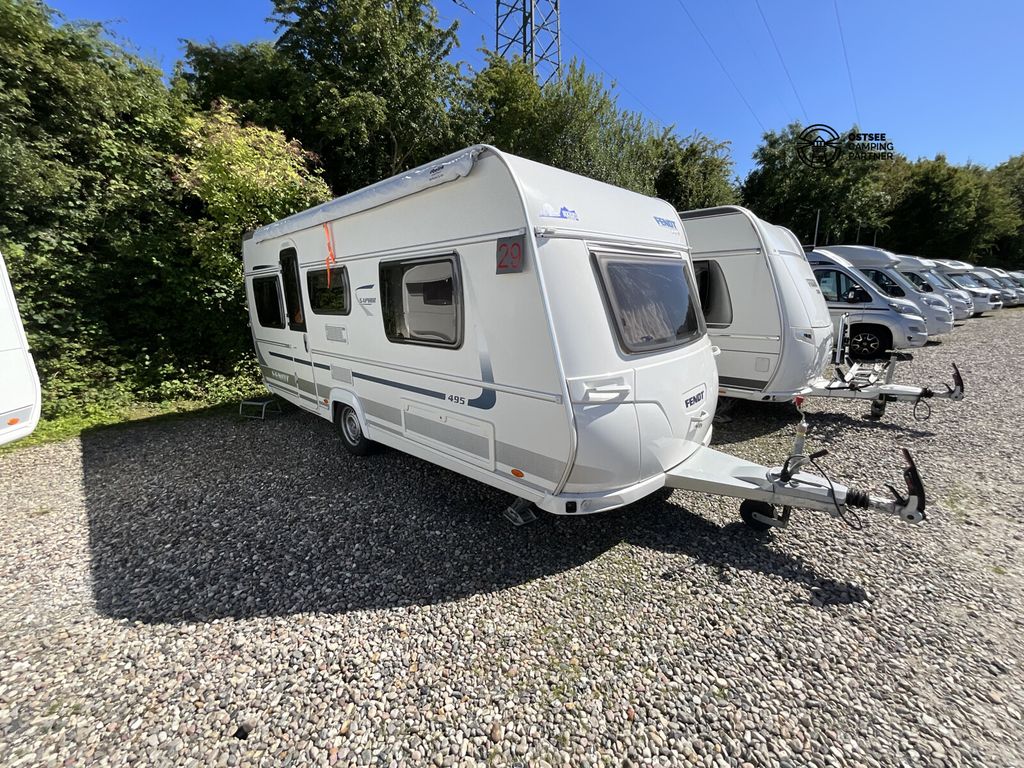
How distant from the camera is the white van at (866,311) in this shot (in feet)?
28.7

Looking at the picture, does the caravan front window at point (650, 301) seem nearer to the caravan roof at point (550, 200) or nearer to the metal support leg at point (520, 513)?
the caravan roof at point (550, 200)

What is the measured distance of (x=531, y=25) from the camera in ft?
56.3

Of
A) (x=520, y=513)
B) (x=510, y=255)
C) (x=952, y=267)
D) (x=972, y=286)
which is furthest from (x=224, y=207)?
(x=972, y=286)

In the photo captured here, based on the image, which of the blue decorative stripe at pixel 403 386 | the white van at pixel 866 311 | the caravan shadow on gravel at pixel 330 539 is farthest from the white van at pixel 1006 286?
the blue decorative stripe at pixel 403 386

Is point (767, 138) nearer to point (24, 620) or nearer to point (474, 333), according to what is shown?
point (474, 333)

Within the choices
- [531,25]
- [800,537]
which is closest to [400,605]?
[800,537]

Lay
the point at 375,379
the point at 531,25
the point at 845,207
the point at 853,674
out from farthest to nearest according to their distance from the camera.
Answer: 1. the point at 845,207
2. the point at 531,25
3. the point at 375,379
4. the point at 853,674

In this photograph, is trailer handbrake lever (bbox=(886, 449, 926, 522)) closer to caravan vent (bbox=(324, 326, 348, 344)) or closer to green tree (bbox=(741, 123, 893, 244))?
caravan vent (bbox=(324, 326, 348, 344))

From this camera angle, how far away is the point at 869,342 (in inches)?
365

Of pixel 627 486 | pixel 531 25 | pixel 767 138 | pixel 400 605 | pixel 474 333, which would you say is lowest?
pixel 400 605

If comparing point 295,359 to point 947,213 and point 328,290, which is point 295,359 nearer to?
point 328,290

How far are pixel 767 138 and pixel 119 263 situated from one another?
30.7 metres

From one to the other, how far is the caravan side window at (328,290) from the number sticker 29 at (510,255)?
7.31 feet

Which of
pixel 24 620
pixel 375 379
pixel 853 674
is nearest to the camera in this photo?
pixel 853 674
